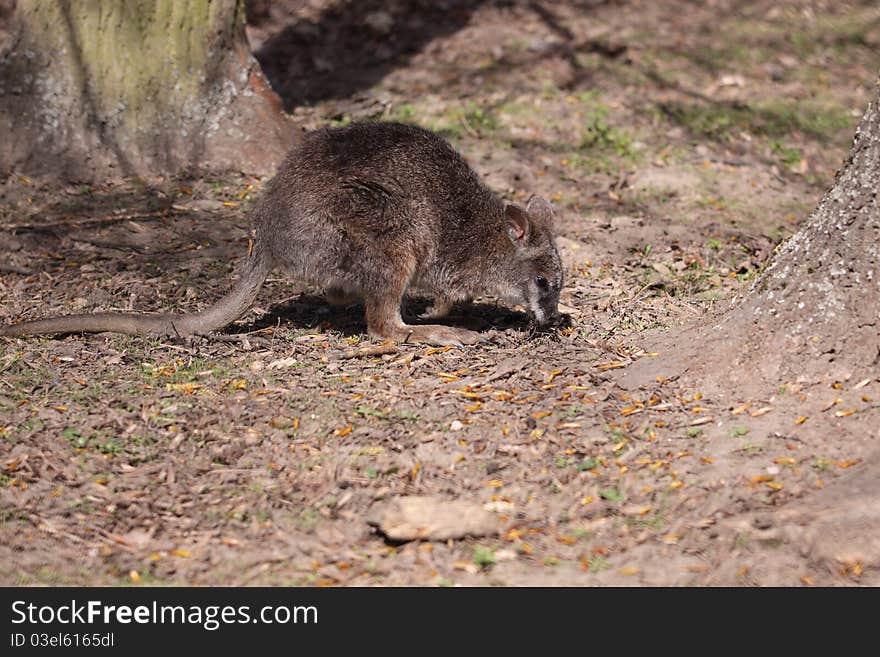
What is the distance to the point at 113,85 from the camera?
329 inches

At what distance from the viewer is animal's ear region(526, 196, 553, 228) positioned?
6939 millimetres

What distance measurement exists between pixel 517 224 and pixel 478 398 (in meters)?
1.63

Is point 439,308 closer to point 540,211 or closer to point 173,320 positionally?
point 540,211

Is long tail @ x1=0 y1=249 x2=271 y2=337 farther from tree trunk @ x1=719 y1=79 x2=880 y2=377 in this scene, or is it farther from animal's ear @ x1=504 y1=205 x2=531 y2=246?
tree trunk @ x1=719 y1=79 x2=880 y2=377

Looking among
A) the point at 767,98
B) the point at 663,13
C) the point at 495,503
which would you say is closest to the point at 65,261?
the point at 495,503

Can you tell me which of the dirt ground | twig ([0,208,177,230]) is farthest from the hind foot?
twig ([0,208,177,230])

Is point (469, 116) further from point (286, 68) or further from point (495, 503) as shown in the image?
point (495, 503)

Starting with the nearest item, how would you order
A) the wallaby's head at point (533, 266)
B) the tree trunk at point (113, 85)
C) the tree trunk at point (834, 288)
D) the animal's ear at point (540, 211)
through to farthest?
the tree trunk at point (834, 288) → the wallaby's head at point (533, 266) → the animal's ear at point (540, 211) → the tree trunk at point (113, 85)

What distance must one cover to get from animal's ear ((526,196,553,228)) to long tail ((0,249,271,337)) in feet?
5.98

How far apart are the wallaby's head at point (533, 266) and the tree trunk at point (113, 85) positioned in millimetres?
2845

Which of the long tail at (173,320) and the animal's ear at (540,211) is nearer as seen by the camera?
the long tail at (173,320)

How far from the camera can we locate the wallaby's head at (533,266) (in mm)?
6590

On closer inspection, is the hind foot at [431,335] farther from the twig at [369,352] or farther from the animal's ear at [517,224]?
the animal's ear at [517,224]

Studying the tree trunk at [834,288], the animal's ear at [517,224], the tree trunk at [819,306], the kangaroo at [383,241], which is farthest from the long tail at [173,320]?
the tree trunk at [834,288]
